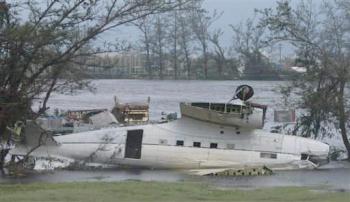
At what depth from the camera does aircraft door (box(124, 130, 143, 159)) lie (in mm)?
33812

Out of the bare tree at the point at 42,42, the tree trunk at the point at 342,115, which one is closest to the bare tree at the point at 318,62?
the tree trunk at the point at 342,115

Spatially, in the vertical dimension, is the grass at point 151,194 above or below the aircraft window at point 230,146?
above

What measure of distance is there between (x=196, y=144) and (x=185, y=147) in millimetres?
538

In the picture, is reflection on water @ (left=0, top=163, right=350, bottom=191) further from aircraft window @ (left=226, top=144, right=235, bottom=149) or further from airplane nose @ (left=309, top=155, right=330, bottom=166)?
aircraft window @ (left=226, top=144, right=235, bottom=149)

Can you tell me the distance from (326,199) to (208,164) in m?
18.8

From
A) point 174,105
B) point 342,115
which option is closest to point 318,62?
point 342,115

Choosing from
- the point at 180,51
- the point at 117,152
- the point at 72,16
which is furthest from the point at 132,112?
the point at 180,51

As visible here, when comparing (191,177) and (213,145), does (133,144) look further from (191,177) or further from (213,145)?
(191,177)

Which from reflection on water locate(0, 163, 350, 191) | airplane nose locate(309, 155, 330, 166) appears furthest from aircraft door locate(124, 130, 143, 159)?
airplane nose locate(309, 155, 330, 166)

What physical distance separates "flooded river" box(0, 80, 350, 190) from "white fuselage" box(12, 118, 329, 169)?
0.89 metres

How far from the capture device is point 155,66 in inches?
2394

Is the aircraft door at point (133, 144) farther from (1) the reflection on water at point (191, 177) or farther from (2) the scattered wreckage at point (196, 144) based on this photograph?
(1) the reflection on water at point (191, 177)

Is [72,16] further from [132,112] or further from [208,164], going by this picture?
[132,112]

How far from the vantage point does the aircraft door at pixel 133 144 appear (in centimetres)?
3381
